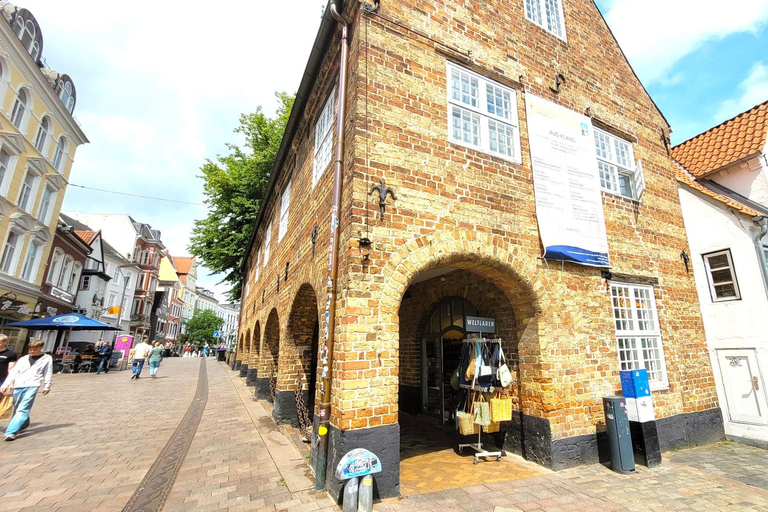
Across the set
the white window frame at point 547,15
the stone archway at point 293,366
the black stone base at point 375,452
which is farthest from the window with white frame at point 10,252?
the white window frame at point 547,15

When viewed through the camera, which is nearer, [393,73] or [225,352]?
[393,73]

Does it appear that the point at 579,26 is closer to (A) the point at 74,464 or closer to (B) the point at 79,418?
(A) the point at 74,464

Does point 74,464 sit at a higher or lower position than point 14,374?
lower

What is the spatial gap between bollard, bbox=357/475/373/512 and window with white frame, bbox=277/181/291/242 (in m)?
6.93

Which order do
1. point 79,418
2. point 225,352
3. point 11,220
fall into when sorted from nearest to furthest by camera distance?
point 79,418 → point 11,220 → point 225,352

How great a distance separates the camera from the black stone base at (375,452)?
4.16m

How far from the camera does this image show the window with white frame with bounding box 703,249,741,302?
753 cm

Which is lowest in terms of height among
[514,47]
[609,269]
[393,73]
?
[609,269]

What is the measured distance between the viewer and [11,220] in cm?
1598

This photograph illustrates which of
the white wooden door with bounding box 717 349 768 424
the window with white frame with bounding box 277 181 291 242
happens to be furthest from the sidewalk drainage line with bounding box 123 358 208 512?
the white wooden door with bounding box 717 349 768 424

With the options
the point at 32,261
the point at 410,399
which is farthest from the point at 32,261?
the point at 410,399

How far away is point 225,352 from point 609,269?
3125 centimetres

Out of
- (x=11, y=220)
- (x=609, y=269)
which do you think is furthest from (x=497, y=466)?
(x=11, y=220)

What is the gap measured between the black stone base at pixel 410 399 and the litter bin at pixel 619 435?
4.37 meters
